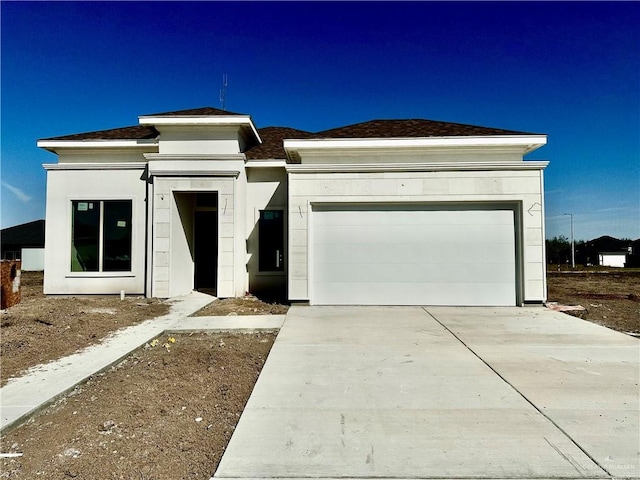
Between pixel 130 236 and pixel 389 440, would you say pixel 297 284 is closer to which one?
pixel 130 236

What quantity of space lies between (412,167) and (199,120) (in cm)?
641

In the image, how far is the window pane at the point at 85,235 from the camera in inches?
467

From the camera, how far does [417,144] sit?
10.7 metres

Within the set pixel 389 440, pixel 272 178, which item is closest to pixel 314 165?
pixel 272 178

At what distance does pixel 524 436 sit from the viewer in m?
3.23

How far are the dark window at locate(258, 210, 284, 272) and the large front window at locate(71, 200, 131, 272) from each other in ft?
13.4

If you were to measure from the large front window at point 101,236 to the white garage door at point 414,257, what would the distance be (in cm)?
614

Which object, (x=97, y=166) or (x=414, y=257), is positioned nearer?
(x=414, y=257)

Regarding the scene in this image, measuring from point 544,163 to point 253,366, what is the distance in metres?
8.72

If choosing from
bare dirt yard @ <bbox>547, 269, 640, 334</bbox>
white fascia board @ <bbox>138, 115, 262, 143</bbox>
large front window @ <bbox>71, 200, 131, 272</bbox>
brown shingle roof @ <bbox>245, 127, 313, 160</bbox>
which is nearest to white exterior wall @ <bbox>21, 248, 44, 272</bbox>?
large front window @ <bbox>71, 200, 131, 272</bbox>

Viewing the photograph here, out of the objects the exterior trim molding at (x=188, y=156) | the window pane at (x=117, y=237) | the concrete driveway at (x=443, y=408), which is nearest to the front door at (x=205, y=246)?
the window pane at (x=117, y=237)

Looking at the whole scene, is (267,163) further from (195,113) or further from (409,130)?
(409,130)

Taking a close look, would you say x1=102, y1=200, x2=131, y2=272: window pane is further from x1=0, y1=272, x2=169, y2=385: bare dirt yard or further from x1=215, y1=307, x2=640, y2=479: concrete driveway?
x1=215, y1=307, x2=640, y2=479: concrete driveway

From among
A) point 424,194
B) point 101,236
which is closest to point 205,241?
point 101,236
